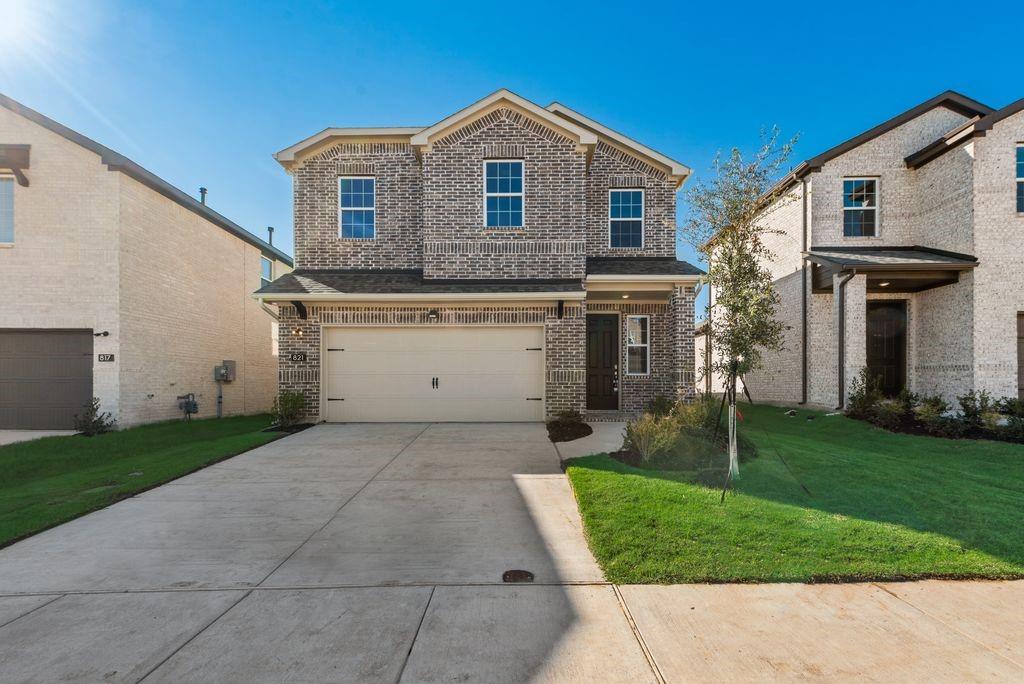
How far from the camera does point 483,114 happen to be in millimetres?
11031

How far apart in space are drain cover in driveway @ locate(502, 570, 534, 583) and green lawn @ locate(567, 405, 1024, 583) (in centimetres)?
66

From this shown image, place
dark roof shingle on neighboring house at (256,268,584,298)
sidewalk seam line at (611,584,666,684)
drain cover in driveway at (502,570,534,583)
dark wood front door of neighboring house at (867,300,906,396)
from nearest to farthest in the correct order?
sidewalk seam line at (611,584,666,684) < drain cover in driveway at (502,570,534,583) < dark roof shingle on neighboring house at (256,268,584,298) < dark wood front door of neighboring house at (867,300,906,396)

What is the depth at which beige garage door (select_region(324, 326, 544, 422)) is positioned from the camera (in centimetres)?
1083

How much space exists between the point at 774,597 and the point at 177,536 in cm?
553

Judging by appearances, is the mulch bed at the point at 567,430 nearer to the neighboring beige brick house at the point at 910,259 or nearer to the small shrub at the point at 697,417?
the small shrub at the point at 697,417

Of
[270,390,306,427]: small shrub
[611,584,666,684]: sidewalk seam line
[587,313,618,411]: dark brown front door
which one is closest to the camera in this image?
[611,584,666,684]: sidewalk seam line

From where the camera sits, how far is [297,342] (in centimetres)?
1079

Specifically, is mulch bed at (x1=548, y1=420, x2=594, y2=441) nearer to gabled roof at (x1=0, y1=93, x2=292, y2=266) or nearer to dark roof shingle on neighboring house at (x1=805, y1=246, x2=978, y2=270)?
dark roof shingle on neighboring house at (x1=805, y1=246, x2=978, y2=270)

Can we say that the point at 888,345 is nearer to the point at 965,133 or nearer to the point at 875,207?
the point at 875,207

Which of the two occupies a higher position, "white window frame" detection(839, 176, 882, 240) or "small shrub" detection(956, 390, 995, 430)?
"white window frame" detection(839, 176, 882, 240)

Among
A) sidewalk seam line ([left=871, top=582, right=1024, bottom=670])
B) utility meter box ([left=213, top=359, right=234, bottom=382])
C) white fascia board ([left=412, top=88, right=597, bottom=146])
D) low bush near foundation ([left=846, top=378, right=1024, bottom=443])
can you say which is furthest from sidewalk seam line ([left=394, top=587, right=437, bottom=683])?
utility meter box ([left=213, top=359, right=234, bottom=382])

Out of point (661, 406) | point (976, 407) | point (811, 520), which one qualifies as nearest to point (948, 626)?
point (811, 520)

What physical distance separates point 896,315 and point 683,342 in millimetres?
7013

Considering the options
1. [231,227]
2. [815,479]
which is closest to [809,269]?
[815,479]
